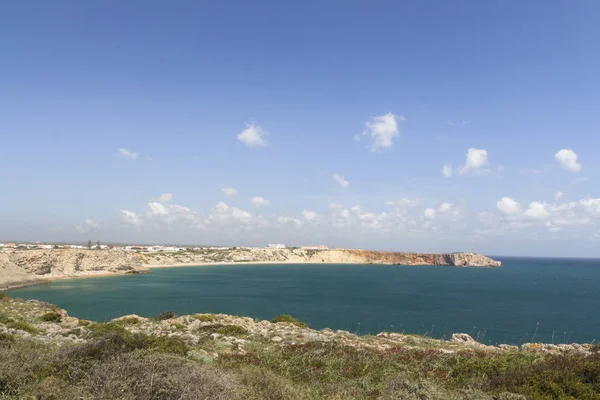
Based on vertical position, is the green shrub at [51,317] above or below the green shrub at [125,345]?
below

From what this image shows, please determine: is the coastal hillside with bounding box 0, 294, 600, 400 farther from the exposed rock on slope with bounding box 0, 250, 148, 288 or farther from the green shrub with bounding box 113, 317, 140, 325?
the exposed rock on slope with bounding box 0, 250, 148, 288

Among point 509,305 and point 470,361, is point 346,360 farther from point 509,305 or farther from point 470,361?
point 509,305

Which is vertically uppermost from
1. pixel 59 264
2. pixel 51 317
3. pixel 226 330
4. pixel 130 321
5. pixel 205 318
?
pixel 226 330

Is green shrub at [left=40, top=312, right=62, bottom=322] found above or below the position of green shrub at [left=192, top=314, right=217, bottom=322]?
below

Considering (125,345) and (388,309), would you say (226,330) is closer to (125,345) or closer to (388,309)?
(125,345)

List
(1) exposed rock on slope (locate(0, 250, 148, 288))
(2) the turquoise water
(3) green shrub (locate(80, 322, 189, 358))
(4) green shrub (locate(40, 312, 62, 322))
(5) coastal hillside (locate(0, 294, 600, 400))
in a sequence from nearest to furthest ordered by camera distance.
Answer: (5) coastal hillside (locate(0, 294, 600, 400)), (3) green shrub (locate(80, 322, 189, 358)), (4) green shrub (locate(40, 312, 62, 322)), (2) the turquoise water, (1) exposed rock on slope (locate(0, 250, 148, 288))

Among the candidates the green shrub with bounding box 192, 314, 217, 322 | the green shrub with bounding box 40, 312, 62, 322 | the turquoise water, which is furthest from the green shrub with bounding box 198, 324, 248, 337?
the turquoise water

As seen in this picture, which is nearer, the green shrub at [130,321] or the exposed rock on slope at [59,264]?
the green shrub at [130,321]

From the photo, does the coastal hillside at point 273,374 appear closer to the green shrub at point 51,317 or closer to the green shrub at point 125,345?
the green shrub at point 125,345

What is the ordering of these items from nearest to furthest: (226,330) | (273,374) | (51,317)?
(273,374) < (226,330) < (51,317)

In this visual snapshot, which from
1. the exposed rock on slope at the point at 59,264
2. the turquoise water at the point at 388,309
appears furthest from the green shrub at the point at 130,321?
the exposed rock on slope at the point at 59,264

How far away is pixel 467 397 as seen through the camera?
9148mm

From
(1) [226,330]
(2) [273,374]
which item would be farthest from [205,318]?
(2) [273,374]

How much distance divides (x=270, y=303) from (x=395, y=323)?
2355 cm
